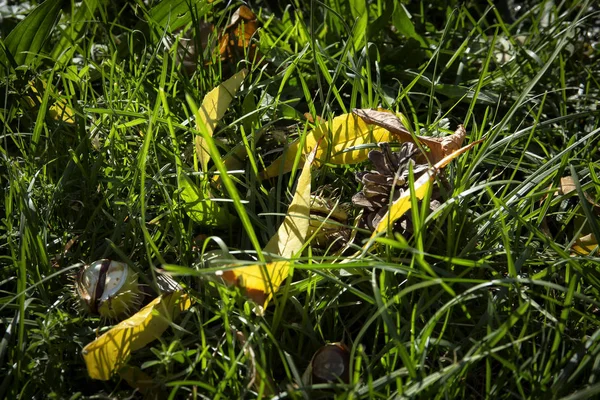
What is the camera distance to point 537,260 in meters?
1.15

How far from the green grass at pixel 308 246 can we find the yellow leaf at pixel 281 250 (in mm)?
30

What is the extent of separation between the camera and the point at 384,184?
114 cm

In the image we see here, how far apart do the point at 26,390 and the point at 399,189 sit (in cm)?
64

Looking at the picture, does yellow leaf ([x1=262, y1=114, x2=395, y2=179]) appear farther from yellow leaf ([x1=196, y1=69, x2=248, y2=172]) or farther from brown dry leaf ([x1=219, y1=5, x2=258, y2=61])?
brown dry leaf ([x1=219, y1=5, x2=258, y2=61])

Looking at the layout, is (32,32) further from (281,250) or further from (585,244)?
(585,244)

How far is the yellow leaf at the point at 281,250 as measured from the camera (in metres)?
1.00

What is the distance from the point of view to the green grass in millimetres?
964

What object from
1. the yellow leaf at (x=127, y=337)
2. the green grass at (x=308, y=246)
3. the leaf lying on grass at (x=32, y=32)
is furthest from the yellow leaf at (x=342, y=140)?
the leaf lying on grass at (x=32, y=32)

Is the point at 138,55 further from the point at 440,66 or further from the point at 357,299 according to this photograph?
the point at 357,299

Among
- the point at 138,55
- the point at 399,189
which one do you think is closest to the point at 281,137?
the point at 399,189

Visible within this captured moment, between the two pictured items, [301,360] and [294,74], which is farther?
[294,74]

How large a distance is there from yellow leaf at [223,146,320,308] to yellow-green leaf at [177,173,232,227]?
5.2 inches

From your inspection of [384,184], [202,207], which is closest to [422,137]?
[384,184]

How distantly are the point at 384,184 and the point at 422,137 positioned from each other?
5.0 inches
